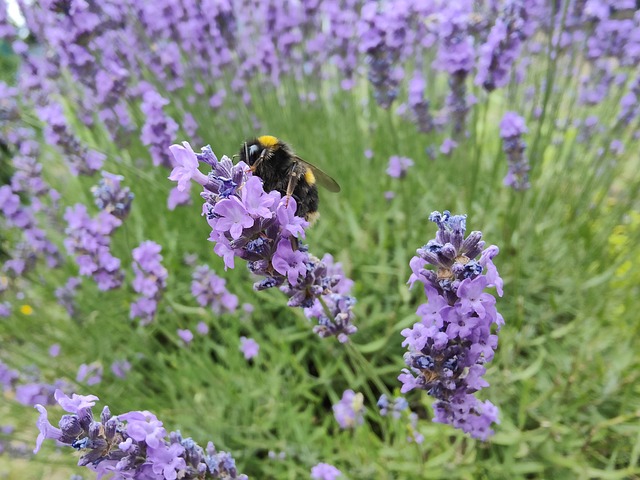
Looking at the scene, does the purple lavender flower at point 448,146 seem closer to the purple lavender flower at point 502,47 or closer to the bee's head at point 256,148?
the purple lavender flower at point 502,47

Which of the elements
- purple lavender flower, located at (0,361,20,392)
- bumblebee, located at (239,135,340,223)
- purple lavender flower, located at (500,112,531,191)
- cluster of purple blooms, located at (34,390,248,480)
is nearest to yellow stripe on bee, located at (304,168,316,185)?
bumblebee, located at (239,135,340,223)

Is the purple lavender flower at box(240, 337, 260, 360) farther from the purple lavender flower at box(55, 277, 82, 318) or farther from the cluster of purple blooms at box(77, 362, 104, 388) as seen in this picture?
the purple lavender flower at box(55, 277, 82, 318)

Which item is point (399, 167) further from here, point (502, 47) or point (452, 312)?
point (452, 312)

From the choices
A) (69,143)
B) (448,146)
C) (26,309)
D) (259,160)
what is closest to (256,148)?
(259,160)

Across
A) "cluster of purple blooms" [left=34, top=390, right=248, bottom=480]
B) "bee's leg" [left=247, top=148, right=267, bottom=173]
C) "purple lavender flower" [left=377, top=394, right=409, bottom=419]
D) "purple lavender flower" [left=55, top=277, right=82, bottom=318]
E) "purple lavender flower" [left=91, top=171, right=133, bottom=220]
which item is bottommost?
"cluster of purple blooms" [left=34, top=390, right=248, bottom=480]

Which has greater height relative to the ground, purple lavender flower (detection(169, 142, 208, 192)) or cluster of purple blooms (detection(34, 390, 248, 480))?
purple lavender flower (detection(169, 142, 208, 192))

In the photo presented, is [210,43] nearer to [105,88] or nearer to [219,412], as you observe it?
[105,88]

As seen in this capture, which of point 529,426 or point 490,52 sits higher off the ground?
point 490,52

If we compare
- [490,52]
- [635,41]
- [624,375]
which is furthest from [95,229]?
[635,41]
